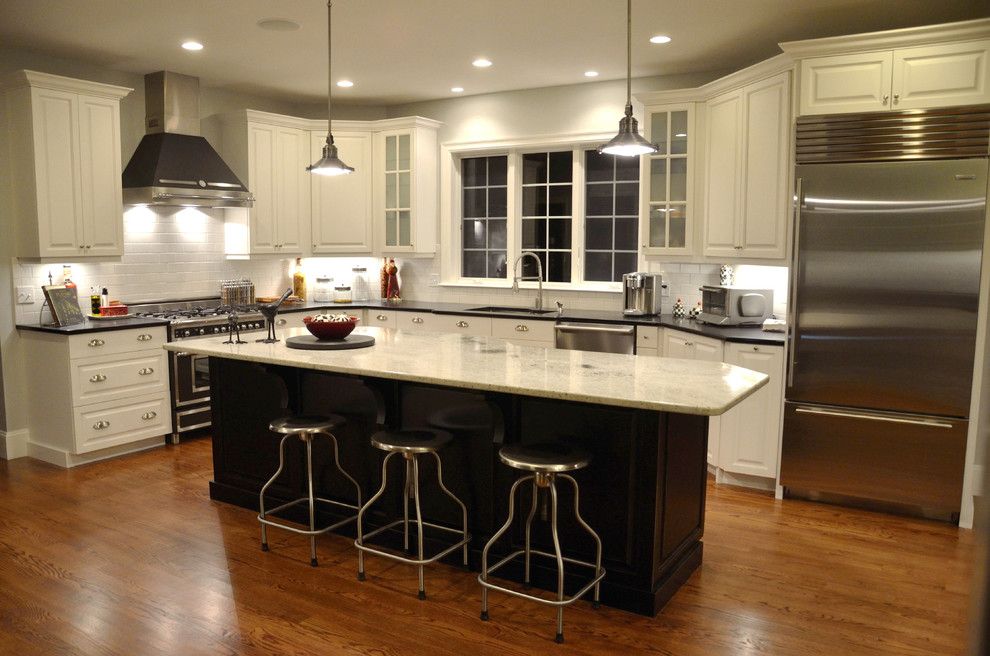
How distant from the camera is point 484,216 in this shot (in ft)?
23.1

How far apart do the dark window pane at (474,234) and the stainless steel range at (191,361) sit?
209cm

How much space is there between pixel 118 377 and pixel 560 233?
3692mm

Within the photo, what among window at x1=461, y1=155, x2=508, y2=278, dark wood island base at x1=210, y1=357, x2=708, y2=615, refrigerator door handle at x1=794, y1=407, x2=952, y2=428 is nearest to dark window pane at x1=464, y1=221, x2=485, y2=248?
window at x1=461, y1=155, x2=508, y2=278

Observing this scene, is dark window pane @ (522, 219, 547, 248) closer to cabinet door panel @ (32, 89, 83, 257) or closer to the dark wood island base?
the dark wood island base

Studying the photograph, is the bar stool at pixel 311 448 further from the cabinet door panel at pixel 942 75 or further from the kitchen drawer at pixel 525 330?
the cabinet door panel at pixel 942 75

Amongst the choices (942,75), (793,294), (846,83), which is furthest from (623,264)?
(942,75)

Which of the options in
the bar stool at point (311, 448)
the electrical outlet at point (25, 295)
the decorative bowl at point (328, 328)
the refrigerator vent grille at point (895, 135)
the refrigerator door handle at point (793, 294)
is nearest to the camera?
the bar stool at point (311, 448)

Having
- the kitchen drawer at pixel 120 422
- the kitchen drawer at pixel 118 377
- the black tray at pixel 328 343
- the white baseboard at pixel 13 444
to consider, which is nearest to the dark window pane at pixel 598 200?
the black tray at pixel 328 343

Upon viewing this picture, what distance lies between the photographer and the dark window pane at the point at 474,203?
7.05 metres

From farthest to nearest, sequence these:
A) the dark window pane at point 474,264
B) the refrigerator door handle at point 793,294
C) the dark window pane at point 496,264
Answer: the dark window pane at point 474,264 < the dark window pane at point 496,264 < the refrigerator door handle at point 793,294

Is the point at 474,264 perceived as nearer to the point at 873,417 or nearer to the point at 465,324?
the point at 465,324

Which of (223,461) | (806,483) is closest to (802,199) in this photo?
(806,483)

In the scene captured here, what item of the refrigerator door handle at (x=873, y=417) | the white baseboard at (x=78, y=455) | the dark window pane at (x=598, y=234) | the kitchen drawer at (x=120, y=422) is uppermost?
the dark window pane at (x=598, y=234)

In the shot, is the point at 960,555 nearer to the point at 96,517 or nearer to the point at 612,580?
the point at 612,580
